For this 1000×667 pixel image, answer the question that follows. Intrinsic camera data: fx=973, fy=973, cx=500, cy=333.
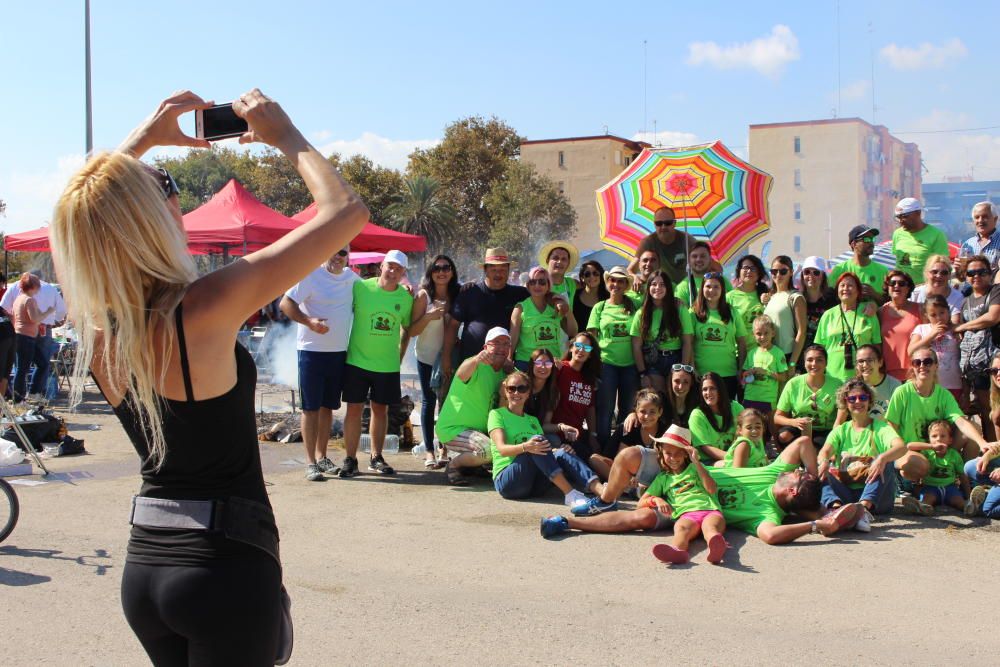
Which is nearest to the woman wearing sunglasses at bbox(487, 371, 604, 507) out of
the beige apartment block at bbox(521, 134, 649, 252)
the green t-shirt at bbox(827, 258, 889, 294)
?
the green t-shirt at bbox(827, 258, 889, 294)

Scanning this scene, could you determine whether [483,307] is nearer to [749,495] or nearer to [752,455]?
[752,455]

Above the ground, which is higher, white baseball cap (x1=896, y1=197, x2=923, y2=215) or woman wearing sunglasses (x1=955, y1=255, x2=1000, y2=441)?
white baseball cap (x1=896, y1=197, x2=923, y2=215)

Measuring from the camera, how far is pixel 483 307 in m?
8.71

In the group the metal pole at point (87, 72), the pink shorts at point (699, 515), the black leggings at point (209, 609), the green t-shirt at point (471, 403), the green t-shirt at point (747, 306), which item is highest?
the metal pole at point (87, 72)

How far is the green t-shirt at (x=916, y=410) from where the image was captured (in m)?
7.01

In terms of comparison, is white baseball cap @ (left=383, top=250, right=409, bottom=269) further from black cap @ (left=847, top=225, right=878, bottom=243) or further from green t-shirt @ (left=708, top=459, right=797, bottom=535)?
black cap @ (left=847, top=225, right=878, bottom=243)

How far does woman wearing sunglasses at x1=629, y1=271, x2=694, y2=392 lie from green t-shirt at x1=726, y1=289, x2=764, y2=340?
1.90 ft

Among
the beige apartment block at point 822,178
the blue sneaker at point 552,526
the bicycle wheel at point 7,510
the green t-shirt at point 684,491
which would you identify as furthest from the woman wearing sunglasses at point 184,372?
the beige apartment block at point 822,178

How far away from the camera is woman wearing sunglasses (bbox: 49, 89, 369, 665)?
1.73 meters

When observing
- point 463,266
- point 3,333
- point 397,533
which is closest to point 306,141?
point 397,533

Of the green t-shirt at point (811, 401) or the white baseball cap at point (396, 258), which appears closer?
the green t-shirt at point (811, 401)

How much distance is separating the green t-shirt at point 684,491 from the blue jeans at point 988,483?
188 cm

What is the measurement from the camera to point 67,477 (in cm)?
822

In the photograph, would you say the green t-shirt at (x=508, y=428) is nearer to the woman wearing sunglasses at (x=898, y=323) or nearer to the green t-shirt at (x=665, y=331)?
the green t-shirt at (x=665, y=331)
